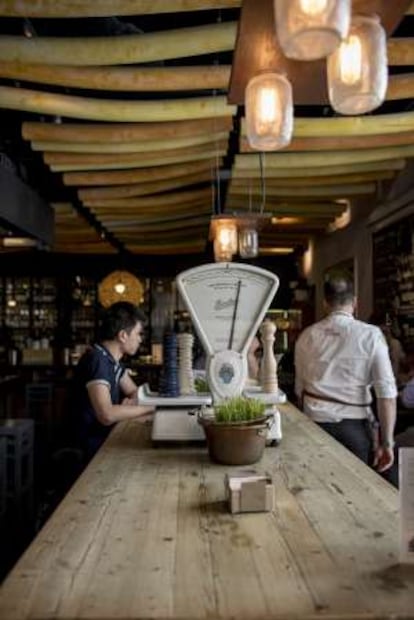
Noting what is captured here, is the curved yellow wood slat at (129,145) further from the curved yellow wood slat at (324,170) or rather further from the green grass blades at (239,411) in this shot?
the green grass blades at (239,411)

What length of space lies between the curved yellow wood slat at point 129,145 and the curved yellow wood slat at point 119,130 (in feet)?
0.44

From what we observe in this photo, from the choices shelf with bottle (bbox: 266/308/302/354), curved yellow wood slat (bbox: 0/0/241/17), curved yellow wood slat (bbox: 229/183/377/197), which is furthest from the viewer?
shelf with bottle (bbox: 266/308/302/354)

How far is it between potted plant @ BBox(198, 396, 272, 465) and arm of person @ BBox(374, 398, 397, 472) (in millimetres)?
1546

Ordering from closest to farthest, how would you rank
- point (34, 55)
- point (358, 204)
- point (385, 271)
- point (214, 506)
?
point (214, 506)
point (34, 55)
point (385, 271)
point (358, 204)

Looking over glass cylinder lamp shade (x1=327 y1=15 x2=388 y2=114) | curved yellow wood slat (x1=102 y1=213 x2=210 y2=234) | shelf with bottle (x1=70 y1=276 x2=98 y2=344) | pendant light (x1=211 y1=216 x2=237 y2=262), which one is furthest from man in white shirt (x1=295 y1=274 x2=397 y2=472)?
shelf with bottle (x1=70 y1=276 x2=98 y2=344)

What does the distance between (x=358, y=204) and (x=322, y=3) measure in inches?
282

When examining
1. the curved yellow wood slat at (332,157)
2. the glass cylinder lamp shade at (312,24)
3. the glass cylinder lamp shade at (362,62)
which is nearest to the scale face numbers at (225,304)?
the glass cylinder lamp shade at (362,62)

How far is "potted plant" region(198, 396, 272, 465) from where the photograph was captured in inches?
83.5

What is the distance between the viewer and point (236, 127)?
5.09 m

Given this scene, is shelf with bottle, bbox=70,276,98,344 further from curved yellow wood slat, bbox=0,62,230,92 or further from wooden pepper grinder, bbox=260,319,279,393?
wooden pepper grinder, bbox=260,319,279,393

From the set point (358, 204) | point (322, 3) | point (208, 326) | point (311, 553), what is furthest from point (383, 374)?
point (358, 204)

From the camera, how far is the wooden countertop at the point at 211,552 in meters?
1.17

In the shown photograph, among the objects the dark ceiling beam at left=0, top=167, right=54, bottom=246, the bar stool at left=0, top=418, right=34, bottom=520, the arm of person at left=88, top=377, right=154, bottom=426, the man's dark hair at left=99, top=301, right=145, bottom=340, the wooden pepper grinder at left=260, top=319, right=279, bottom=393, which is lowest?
the bar stool at left=0, top=418, right=34, bottom=520

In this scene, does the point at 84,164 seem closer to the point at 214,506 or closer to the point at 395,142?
the point at 395,142
